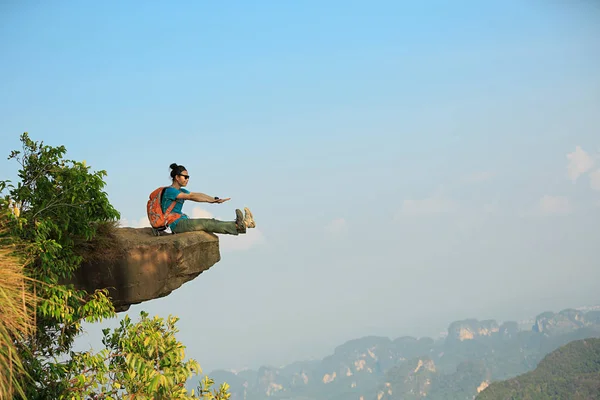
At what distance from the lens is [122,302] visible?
11492mm

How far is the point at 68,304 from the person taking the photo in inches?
392

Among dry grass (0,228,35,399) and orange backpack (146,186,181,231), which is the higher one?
orange backpack (146,186,181,231)

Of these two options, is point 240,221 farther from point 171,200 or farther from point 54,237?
point 54,237

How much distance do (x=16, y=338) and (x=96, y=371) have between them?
5.26 feet

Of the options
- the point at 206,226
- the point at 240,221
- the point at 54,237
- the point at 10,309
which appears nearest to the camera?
the point at 10,309

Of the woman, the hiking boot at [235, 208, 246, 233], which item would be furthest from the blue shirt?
A: the hiking boot at [235, 208, 246, 233]

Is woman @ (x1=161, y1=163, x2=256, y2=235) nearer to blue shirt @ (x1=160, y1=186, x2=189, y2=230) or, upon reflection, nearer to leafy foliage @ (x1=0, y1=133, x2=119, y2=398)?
blue shirt @ (x1=160, y1=186, x2=189, y2=230)

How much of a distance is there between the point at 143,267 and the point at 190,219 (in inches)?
61.3

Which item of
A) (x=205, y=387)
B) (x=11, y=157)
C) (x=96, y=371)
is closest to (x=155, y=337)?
(x=96, y=371)

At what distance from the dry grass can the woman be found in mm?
4043

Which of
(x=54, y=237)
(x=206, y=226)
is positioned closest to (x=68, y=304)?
(x=54, y=237)

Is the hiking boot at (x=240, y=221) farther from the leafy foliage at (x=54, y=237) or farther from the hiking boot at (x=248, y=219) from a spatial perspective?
the leafy foliage at (x=54, y=237)

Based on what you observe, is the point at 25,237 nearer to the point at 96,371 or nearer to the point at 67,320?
the point at 67,320

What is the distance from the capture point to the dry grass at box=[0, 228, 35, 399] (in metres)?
7.64
